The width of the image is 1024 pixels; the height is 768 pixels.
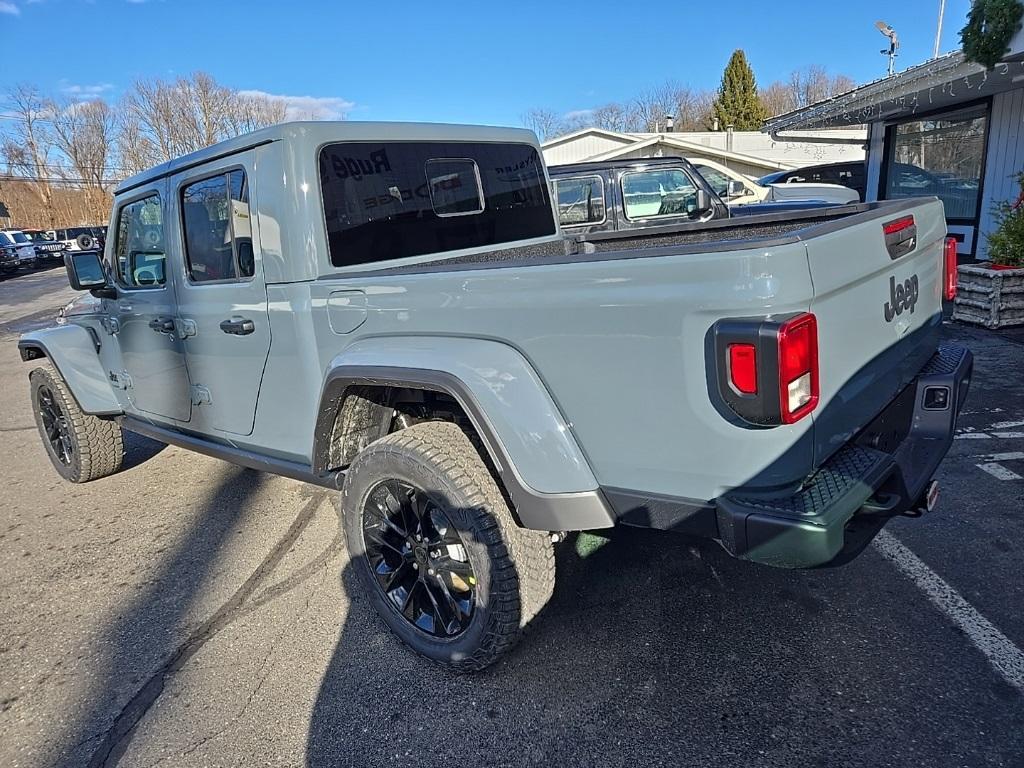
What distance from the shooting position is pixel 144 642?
9.48 feet

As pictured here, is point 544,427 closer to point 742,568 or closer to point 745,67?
point 742,568

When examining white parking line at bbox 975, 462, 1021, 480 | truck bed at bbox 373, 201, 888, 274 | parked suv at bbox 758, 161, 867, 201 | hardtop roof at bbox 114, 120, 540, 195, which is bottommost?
white parking line at bbox 975, 462, 1021, 480

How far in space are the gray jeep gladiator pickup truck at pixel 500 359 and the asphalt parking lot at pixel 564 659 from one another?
319 millimetres

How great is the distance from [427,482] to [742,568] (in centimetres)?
162

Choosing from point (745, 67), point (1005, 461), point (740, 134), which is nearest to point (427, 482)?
point (1005, 461)

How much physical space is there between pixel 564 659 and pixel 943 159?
37.2 feet

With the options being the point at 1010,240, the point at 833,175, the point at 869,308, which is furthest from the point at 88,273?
the point at 833,175

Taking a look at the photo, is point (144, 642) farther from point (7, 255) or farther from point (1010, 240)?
point (7, 255)

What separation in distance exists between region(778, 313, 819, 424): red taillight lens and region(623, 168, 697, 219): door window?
6.43 metres

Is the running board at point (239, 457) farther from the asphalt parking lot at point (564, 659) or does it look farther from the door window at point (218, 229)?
the door window at point (218, 229)

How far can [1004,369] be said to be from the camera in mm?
5922

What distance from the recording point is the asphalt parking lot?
219 cm

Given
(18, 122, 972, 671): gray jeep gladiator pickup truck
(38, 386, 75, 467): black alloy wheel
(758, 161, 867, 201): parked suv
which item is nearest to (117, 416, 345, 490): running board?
(18, 122, 972, 671): gray jeep gladiator pickup truck

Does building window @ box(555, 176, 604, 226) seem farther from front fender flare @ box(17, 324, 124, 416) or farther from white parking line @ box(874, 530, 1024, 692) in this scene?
white parking line @ box(874, 530, 1024, 692)
